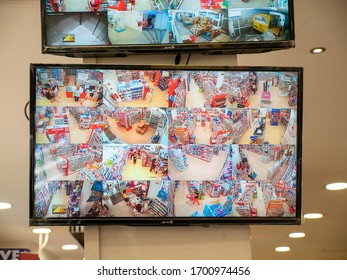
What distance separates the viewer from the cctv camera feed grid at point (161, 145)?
4.99 ft

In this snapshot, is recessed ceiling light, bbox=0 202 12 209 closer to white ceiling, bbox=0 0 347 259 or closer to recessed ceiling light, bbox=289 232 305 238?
white ceiling, bbox=0 0 347 259

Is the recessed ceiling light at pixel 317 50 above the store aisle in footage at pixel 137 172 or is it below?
above

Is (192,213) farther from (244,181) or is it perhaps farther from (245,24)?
(245,24)

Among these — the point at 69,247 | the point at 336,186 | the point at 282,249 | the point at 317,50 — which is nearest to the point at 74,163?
the point at 317,50

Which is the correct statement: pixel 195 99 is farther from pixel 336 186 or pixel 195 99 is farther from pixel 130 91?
pixel 336 186

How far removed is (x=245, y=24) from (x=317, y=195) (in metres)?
3.59

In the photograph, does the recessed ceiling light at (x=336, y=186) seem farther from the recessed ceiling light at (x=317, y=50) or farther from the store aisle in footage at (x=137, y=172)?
the store aisle in footage at (x=137, y=172)

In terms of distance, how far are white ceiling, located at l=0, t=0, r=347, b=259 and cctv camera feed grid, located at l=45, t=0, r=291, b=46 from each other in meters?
0.16

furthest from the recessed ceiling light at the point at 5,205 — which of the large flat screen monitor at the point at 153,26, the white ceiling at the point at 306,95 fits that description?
the large flat screen monitor at the point at 153,26

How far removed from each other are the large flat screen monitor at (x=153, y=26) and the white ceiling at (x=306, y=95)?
15 centimetres

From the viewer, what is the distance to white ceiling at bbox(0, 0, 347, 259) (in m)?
2.68

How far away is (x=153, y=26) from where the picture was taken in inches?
62.8
